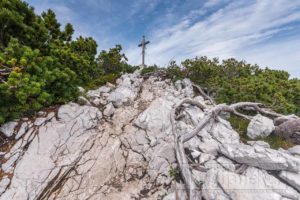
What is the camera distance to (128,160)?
24.6ft

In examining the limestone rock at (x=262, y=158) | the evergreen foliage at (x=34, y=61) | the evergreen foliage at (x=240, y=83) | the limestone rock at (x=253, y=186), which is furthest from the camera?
the evergreen foliage at (x=240, y=83)

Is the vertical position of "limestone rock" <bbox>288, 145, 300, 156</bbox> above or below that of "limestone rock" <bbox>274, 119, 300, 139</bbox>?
below

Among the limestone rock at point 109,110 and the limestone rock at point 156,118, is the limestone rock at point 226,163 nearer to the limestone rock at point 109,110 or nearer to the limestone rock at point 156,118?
the limestone rock at point 156,118

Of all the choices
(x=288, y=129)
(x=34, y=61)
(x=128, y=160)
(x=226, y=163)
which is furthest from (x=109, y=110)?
(x=288, y=129)

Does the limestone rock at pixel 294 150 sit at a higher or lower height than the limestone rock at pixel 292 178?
higher

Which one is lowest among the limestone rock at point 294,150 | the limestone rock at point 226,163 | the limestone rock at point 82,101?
the limestone rock at point 226,163

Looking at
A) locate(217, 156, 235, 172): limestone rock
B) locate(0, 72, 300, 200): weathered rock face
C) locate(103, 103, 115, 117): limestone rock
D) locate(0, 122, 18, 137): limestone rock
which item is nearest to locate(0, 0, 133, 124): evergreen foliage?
locate(0, 122, 18, 137): limestone rock

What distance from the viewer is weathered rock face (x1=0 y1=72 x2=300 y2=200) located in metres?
5.71

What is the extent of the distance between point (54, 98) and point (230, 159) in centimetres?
782

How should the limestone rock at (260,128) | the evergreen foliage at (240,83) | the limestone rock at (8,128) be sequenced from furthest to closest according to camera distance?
the evergreen foliage at (240,83), the limestone rock at (260,128), the limestone rock at (8,128)

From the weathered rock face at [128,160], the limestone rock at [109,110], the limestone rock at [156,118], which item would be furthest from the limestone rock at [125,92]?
the limestone rock at [156,118]

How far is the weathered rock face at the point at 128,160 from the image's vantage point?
18.7 ft

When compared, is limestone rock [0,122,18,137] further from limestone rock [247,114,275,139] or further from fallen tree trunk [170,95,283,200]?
limestone rock [247,114,275,139]

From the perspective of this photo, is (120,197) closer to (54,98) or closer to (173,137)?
(173,137)
